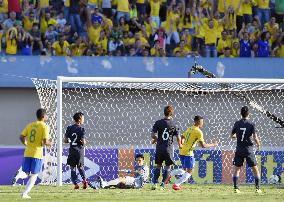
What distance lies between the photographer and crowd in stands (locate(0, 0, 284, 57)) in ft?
84.3

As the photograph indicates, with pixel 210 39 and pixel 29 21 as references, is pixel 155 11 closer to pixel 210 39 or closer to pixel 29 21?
pixel 210 39

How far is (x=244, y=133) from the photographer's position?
61.1ft

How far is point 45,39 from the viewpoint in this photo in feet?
84.7

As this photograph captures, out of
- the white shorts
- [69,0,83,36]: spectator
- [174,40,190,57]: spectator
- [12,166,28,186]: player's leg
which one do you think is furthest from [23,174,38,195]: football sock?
[174,40,190,57]: spectator

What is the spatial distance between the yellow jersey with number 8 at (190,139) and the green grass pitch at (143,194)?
0.79 m

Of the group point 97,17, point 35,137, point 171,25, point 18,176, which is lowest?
Result: point 18,176

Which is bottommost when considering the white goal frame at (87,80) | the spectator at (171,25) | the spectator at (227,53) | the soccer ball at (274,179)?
the soccer ball at (274,179)

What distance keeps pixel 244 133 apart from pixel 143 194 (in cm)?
239

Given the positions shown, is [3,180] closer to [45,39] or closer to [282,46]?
[45,39]

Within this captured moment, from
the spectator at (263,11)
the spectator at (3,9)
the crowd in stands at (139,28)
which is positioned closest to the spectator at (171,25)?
the crowd in stands at (139,28)

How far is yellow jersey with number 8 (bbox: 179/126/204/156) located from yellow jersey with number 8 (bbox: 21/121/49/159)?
11.8 feet

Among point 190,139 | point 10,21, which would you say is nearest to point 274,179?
point 190,139

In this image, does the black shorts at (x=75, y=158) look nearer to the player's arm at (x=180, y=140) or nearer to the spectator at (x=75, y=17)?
the player's arm at (x=180, y=140)

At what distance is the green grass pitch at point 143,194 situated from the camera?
16719 mm
